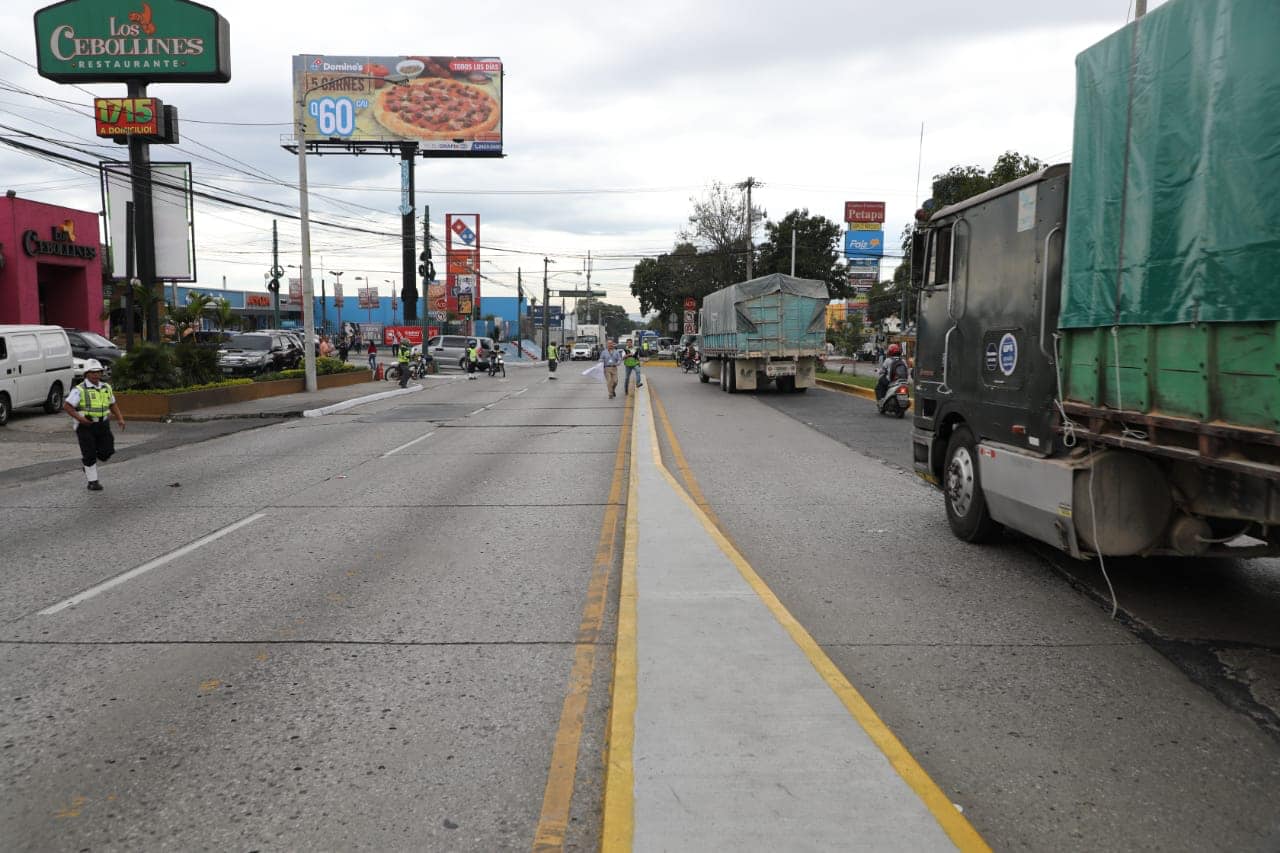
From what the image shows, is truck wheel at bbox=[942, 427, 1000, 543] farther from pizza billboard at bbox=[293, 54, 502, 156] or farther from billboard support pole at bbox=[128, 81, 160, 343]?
pizza billboard at bbox=[293, 54, 502, 156]

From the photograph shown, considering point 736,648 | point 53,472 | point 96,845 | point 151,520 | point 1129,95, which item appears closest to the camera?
point 96,845

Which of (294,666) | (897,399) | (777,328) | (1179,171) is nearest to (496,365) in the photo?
(777,328)

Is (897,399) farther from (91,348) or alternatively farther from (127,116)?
(127,116)

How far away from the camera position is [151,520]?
938cm

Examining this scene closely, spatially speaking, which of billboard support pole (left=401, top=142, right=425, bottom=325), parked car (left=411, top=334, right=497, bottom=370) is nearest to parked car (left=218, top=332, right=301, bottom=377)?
parked car (left=411, top=334, right=497, bottom=370)

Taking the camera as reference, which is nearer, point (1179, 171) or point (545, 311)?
point (1179, 171)

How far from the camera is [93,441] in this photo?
11.3m

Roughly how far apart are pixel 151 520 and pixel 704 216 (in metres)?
54.7

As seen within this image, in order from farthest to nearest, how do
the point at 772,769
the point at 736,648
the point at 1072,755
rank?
the point at 736,648 → the point at 1072,755 → the point at 772,769

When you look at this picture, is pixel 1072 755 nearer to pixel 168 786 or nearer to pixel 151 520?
pixel 168 786

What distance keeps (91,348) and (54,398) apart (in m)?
9.18

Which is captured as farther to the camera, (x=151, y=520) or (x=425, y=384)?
(x=425, y=384)

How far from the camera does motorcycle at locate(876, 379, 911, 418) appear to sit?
20250 millimetres

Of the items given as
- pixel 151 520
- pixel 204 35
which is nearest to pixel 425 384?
pixel 204 35
